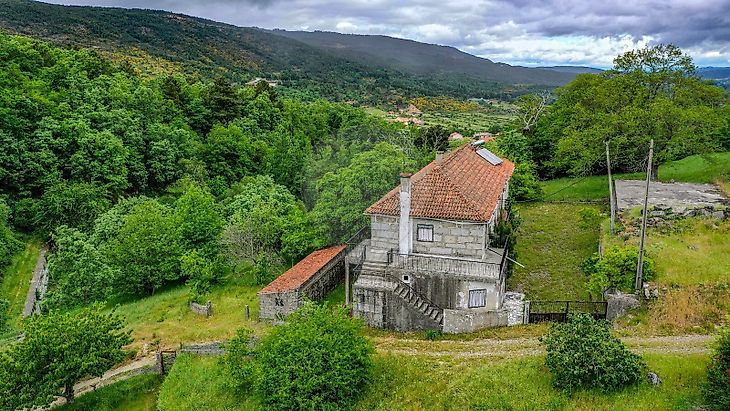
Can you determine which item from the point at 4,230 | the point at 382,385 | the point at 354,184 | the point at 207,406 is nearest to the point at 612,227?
the point at 354,184

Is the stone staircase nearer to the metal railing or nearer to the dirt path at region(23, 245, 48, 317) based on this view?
the metal railing

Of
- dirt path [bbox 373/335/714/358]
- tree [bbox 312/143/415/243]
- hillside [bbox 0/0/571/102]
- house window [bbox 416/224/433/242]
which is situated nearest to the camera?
dirt path [bbox 373/335/714/358]

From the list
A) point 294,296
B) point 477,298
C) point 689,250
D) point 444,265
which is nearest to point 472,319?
point 477,298

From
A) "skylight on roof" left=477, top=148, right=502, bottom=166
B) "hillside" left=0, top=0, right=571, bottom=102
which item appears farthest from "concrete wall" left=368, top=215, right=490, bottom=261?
"hillside" left=0, top=0, right=571, bottom=102

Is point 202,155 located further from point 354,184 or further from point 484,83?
point 484,83

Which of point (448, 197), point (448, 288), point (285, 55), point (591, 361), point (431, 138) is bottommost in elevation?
point (448, 288)

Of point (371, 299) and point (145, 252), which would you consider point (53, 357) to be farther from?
point (371, 299)
